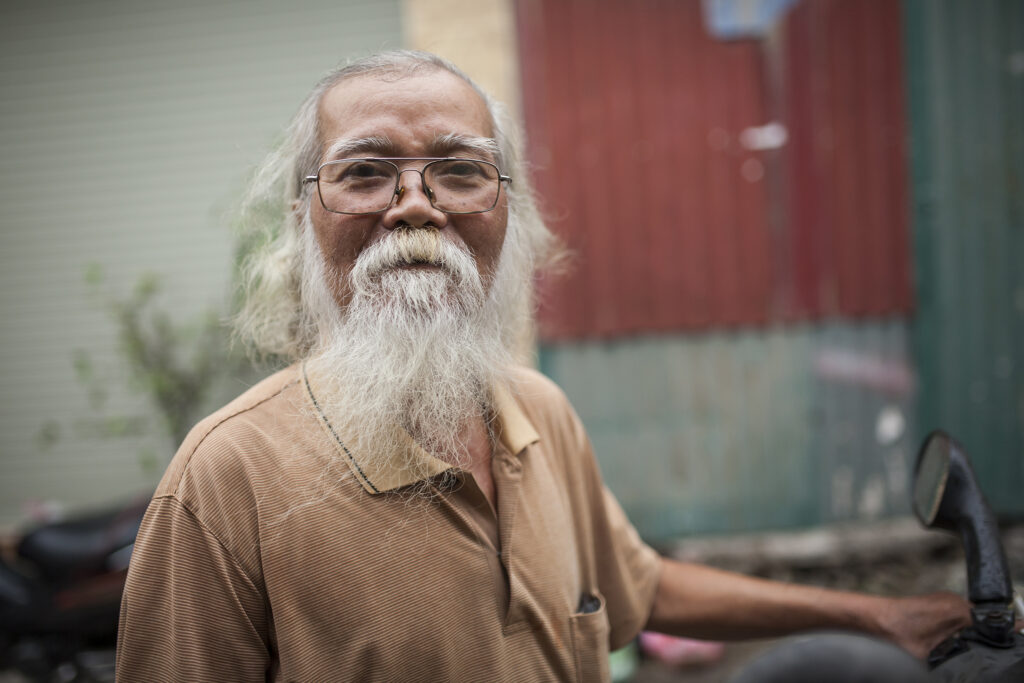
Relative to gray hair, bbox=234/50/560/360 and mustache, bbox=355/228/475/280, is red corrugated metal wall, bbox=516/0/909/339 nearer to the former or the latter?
gray hair, bbox=234/50/560/360

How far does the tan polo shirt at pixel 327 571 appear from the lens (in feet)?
3.66

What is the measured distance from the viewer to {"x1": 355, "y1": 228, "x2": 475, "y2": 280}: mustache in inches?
53.2

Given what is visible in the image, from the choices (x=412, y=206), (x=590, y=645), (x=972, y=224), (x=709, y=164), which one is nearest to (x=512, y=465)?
(x=590, y=645)

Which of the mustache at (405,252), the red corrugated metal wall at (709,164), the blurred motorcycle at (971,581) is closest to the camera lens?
the blurred motorcycle at (971,581)

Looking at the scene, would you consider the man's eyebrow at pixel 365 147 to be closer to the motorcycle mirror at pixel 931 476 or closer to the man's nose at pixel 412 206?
the man's nose at pixel 412 206

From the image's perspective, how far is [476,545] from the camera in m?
1.28

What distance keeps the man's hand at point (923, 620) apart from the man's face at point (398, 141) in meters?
1.14

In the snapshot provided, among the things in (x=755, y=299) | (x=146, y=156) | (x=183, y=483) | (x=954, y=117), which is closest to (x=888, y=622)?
(x=183, y=483)

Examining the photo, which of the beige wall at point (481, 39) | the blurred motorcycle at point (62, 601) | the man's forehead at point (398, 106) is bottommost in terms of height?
the blurred motorcycle at point (62, 601)

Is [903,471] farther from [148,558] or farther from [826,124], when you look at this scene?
[148,558]

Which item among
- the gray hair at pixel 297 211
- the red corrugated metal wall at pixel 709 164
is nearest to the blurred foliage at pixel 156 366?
the red corrugated metal wall at pixel 709 164

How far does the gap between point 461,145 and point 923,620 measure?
4.46 ft

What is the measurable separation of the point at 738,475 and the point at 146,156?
503 centimetres

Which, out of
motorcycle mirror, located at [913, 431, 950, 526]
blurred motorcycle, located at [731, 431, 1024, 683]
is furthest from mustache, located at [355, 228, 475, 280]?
motorcycle mirror, located at [913, 431, 950, 526]
